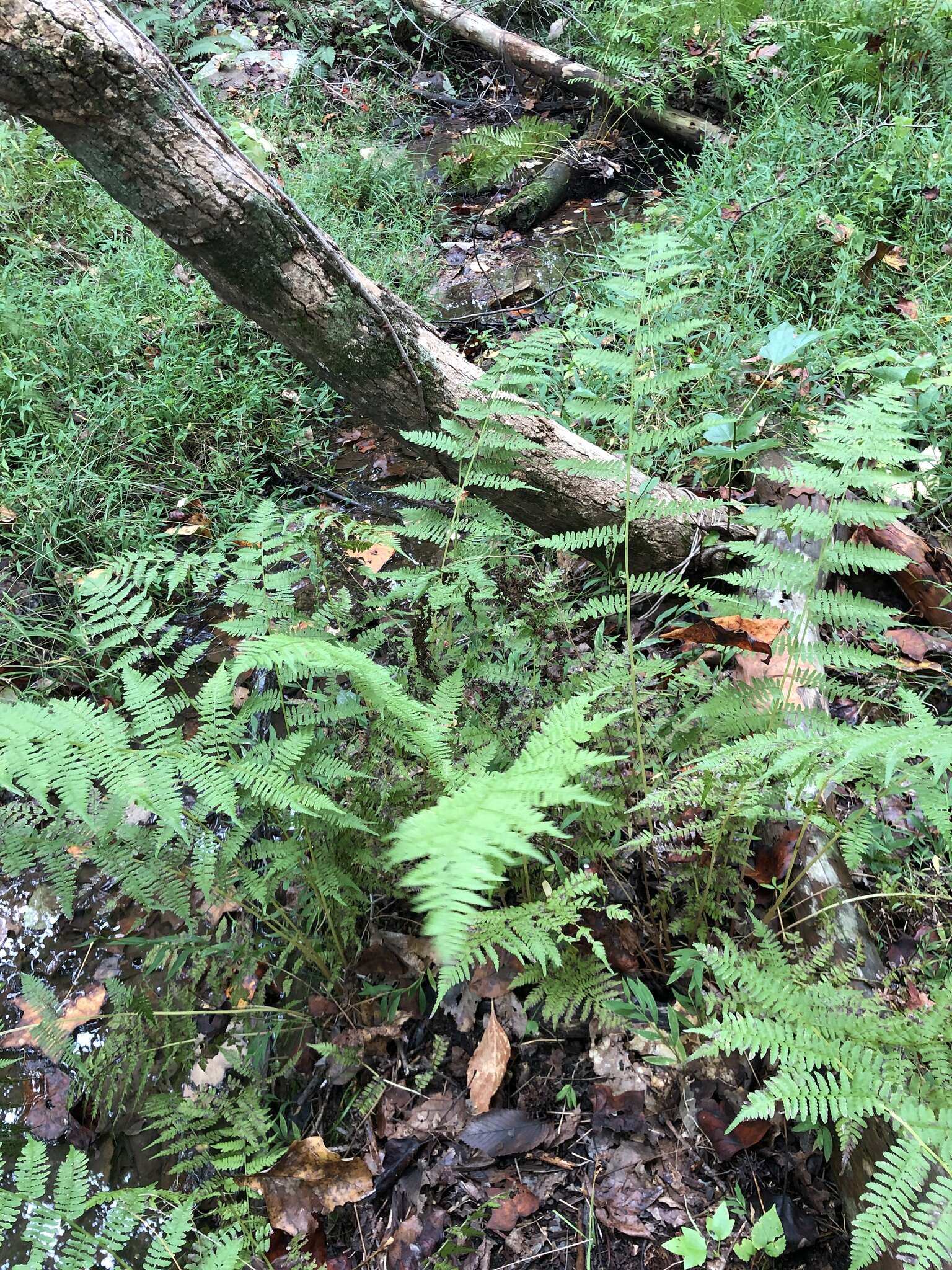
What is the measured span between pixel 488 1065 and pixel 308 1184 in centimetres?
51

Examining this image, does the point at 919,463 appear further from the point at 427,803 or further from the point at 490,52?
the point at 490,52

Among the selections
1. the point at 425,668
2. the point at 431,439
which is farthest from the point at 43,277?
the point at 425,668

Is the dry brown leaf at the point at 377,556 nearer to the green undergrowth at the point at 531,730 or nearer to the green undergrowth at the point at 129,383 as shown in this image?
the green undergrowth at the point at 531,730

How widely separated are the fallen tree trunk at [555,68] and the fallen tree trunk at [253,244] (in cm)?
333

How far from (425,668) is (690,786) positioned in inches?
33.8

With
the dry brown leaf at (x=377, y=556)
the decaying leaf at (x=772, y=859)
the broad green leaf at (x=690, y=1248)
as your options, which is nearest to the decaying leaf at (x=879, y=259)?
the dry brown leaf at (x=377, y=556)

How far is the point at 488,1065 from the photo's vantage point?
77.2 inches

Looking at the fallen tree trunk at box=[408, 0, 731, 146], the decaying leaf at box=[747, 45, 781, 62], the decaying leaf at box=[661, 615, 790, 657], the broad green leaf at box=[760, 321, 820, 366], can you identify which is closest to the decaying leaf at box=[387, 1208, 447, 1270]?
the decaying leaf at box=[661, 615, 790, 657]

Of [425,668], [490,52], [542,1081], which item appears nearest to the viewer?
[542,1081]

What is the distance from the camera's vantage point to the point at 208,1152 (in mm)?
2010

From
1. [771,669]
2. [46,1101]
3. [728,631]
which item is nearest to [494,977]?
[771,669]

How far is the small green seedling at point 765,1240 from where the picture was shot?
1.50 meters

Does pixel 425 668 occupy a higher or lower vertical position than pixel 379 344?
lower

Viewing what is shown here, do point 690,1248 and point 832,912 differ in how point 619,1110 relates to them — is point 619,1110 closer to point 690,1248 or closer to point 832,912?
point 690,1248
